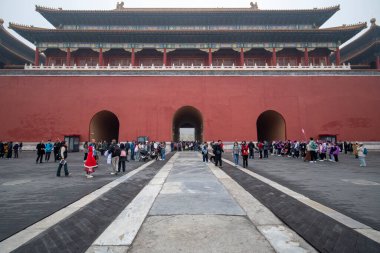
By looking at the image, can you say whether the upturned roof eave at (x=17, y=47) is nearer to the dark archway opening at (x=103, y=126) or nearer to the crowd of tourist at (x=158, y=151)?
the dark archway opening at (x=103, y=126)

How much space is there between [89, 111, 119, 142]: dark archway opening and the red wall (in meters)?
0.63

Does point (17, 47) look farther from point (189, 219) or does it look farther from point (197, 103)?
point (189, 219)

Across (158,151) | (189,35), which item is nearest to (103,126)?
(158,151)

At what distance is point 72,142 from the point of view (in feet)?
61.6

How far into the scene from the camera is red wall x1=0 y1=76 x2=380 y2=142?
19.7 meters

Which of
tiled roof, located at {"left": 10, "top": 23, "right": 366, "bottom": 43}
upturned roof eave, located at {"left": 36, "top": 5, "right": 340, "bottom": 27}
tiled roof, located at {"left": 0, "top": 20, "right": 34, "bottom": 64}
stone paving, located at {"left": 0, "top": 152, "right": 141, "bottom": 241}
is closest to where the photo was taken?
stone paving, located at {"left": 0, "top": 152, "right": 141, "bottom": 241}

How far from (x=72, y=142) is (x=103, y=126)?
4.34 m

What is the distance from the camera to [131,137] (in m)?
19.8

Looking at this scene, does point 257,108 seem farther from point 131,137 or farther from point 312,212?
point 312,212

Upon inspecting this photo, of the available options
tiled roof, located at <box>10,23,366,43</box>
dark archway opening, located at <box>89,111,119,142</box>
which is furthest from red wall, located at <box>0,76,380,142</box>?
tiled roof, located at <box>10,23,366,43</box>

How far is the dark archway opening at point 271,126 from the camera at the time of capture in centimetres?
2069

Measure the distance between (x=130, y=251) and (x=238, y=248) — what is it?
3.65 feet

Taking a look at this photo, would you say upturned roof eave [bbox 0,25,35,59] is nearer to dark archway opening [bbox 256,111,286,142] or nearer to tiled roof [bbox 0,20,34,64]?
tiled roof [bbox 0,20,34,64]

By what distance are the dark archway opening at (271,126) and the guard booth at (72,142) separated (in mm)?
16600
